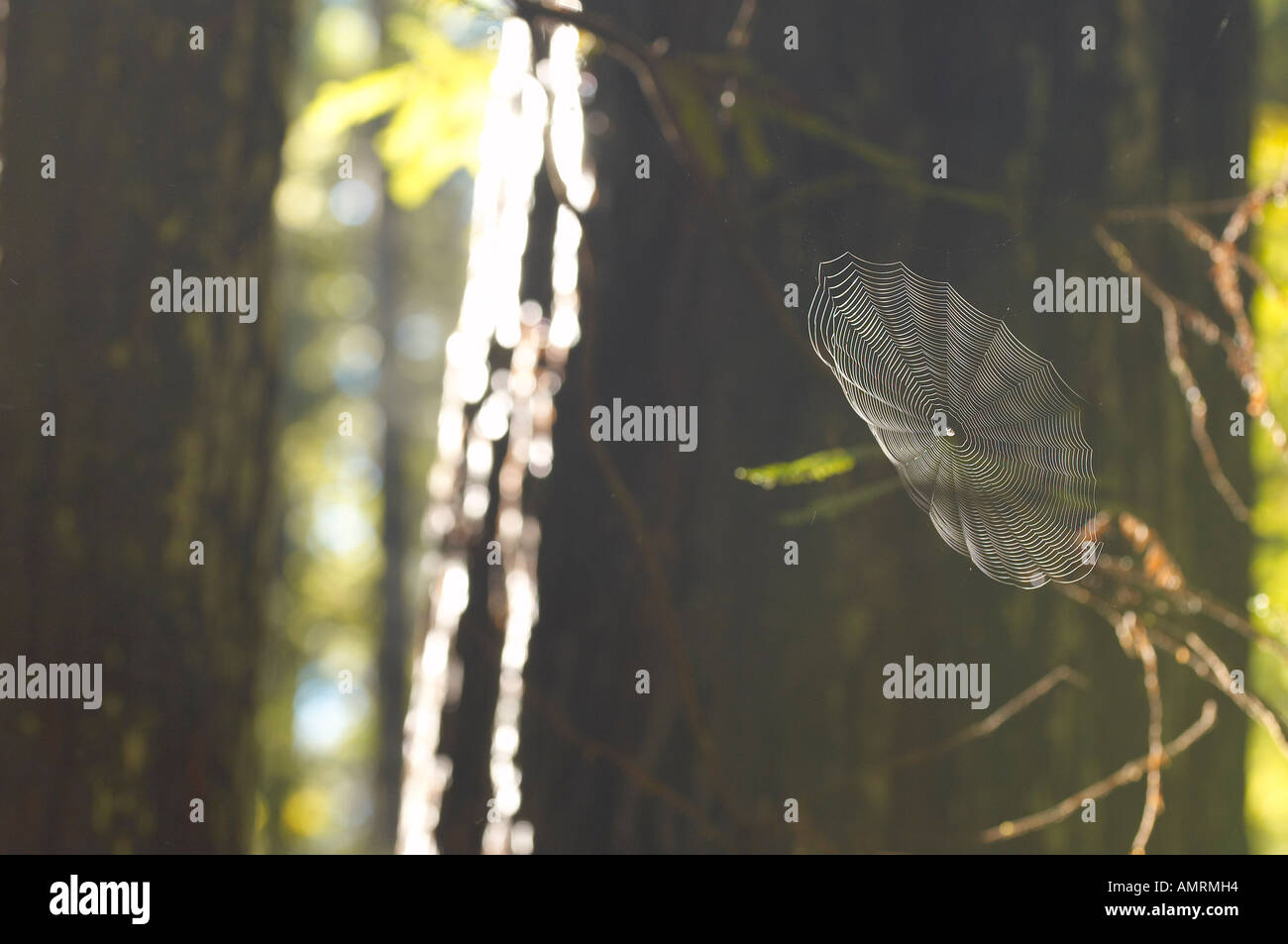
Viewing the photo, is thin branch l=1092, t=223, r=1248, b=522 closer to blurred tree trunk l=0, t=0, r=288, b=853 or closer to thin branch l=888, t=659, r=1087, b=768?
thin branch l=888, t=659, r=1087, b=768

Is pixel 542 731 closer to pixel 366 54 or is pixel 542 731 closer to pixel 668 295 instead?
pixel 668 295

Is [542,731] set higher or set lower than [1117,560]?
lower

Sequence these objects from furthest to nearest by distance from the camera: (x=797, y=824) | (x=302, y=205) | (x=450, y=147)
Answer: (x=302, y=205) → (x=450, y=147) → (x=797, y=824)

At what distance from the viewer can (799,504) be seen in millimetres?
1057

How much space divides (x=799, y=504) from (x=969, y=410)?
230 mm

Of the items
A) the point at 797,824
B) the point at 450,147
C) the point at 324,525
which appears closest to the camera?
the point at 797,824

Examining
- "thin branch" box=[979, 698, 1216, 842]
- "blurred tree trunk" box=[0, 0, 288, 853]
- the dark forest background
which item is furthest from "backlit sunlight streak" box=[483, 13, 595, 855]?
"thin branch" box=[979, 698, 1216, 842]

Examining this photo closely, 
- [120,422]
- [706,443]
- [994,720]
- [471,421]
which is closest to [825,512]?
[706,443]

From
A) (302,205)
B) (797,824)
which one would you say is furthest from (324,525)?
(797,824)

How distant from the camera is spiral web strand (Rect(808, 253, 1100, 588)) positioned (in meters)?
1.04

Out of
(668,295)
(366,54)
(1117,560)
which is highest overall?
(366,54)

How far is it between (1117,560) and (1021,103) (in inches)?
22.5
